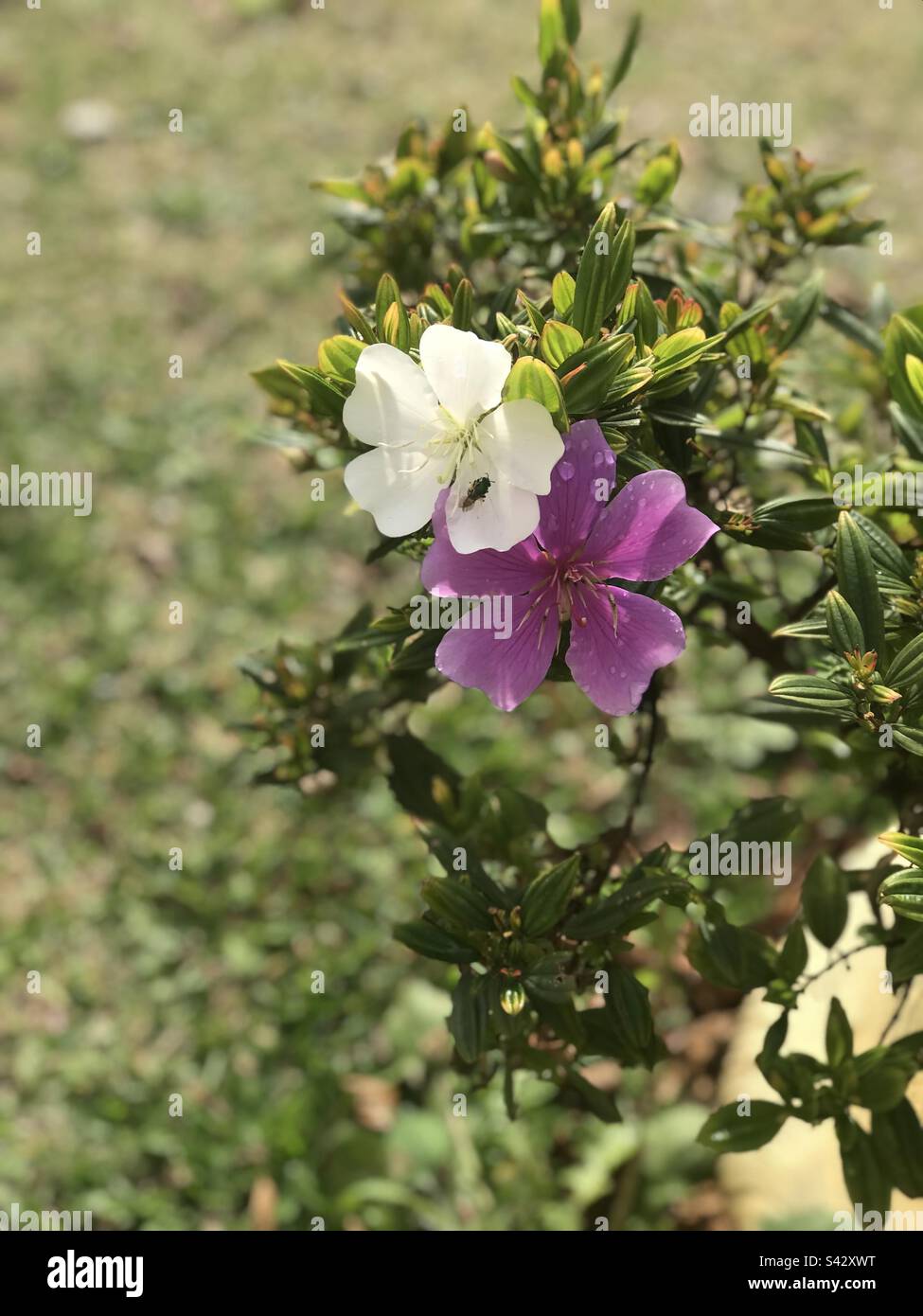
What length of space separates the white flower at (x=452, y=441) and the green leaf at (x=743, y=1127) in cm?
87

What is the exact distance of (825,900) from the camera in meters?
1.62

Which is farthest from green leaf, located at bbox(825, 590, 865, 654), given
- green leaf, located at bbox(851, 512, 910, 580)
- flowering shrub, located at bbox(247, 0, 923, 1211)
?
green leaf, located at bbox(851, 512, 910, 580)

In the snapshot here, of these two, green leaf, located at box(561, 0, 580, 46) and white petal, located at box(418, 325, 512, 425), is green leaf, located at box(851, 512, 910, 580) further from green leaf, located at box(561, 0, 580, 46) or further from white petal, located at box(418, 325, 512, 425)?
green leaf, located at box(561, 0, 580, 46)

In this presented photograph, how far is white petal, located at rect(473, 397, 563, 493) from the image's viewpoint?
109 cm

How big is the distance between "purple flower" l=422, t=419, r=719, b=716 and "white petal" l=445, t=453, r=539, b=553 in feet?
0.14

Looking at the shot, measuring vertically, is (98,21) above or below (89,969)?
above

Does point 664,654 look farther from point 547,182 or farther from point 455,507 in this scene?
point 547,182

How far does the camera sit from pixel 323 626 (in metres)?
3.43

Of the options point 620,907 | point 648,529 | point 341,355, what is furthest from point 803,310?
point 620,907

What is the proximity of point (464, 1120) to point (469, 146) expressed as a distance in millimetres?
1891

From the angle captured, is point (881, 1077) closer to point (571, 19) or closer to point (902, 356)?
point (902, 356)

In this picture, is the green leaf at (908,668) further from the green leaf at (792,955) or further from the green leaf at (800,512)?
the green leaf at (792,955)

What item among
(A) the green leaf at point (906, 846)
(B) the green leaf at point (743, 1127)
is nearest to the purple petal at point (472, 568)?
(A) the green leaf at point (906, 846)
